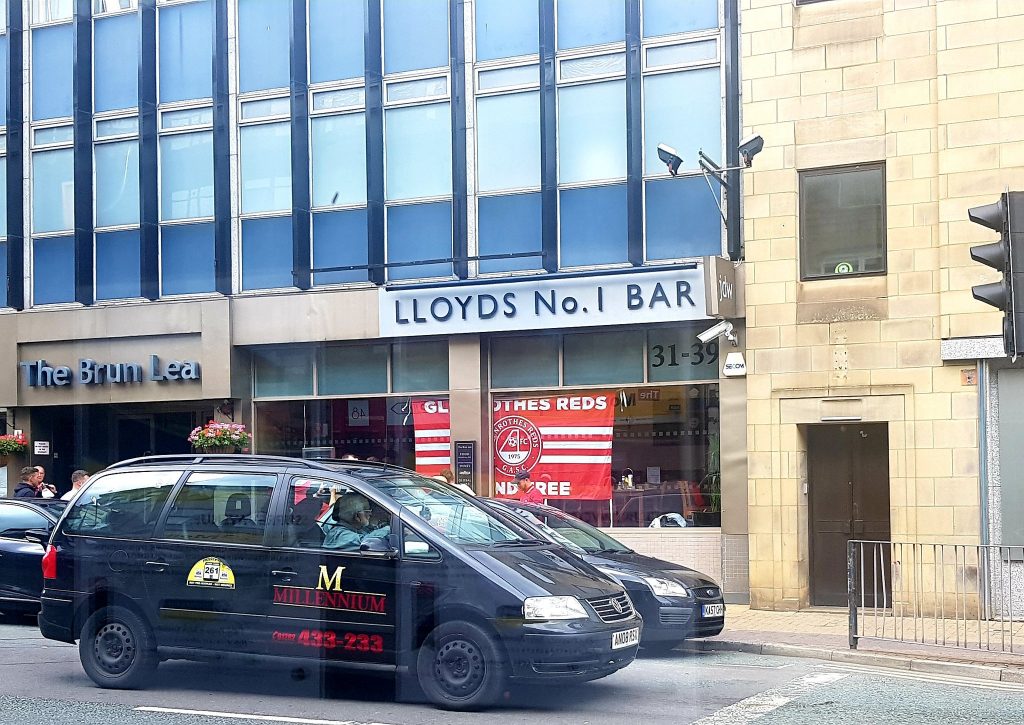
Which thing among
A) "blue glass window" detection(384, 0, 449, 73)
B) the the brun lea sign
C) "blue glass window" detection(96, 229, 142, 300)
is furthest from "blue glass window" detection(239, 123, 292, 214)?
the the brun lea sign

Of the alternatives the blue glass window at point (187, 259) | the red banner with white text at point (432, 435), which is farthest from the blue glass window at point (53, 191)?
the red banner with white text at point (432, 435)

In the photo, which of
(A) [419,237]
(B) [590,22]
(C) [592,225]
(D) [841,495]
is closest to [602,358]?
(C) [592,225]

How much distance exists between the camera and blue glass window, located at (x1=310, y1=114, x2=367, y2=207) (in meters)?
20.0

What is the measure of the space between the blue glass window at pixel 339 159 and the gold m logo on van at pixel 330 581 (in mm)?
11065

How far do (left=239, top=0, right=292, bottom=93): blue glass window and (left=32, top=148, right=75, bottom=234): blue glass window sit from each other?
3664 mm

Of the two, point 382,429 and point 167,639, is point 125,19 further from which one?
point 167,639

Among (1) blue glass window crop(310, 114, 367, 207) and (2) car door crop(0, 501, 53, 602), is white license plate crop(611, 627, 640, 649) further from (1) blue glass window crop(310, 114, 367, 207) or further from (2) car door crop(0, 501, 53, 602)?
(1) blue glass window crop(310, 114, 367, 207)

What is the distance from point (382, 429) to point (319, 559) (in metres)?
10.4

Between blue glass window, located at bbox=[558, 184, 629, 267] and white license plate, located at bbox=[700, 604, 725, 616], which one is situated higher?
blue glass window, located at bbox=[558, 184, 629, 267]

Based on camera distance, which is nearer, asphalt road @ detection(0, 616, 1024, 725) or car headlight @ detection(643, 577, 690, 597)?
asphalt road @ detection(0, 616, 1024, 725)

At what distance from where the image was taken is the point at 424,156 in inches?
772

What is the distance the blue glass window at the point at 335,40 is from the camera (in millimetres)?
20078

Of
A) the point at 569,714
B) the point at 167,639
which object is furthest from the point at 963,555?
the point at 167,639

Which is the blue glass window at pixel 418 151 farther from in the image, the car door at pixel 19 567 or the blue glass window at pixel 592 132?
the car door at pixel 19 567
